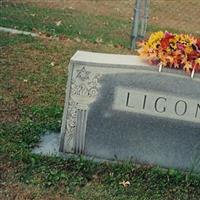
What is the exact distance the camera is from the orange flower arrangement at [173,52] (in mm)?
4395

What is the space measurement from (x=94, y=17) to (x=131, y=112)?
5.78 m

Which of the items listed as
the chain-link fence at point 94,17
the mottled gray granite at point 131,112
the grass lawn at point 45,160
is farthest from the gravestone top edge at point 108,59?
the chain-link fence at point 94,17

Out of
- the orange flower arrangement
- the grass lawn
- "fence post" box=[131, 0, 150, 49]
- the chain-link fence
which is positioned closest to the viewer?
the grass lawn

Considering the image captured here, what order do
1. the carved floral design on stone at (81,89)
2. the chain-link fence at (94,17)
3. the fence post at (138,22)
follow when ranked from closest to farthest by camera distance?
the carved floral design on stone at (81,89)
the fence post at (138,22)
the chain-link fence at (94,17)

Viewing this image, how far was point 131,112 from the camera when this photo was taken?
180 inches

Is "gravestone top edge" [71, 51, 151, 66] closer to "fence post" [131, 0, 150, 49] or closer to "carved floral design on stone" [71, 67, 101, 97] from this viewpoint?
"carved floral design on stone" [71, 67, 101, 97]

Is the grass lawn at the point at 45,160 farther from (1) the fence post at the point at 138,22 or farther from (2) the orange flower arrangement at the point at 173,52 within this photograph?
(1) the fence post at the point at 138,22

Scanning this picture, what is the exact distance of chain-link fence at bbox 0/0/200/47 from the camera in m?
8.95

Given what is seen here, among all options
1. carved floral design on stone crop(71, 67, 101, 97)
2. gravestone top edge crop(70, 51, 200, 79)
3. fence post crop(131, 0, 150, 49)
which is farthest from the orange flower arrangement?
fence post crop(131, 0, 150, 49)

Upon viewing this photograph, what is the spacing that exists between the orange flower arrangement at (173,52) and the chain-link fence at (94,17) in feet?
13.7

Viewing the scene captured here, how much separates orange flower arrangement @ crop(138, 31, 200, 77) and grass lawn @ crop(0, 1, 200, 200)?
0.88 m

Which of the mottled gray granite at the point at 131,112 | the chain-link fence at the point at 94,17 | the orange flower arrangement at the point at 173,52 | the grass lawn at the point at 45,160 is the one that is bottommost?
the chain-link fence at the point at 94,17

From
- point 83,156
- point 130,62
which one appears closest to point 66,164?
point 83,156

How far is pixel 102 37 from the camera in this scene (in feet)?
29.1
